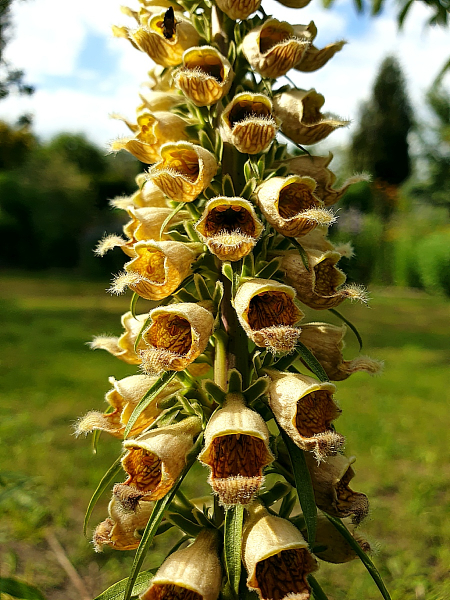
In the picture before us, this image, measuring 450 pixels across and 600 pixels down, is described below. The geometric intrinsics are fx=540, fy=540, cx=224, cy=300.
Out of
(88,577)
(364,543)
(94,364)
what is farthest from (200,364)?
(94,364)

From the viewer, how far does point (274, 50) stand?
118 cm

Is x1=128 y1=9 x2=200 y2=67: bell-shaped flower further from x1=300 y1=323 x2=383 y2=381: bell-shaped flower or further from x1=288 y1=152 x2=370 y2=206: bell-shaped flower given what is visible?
x1=300 y1=323 x2=383 y2=381: bell-shaped flower

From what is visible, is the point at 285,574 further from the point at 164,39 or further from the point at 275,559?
the point at 164,39

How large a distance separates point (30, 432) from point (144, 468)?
396 centimetres

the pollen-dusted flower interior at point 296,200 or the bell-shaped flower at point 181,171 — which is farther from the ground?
the bell-shaped flower at point 181,171

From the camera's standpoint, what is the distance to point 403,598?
227 cm

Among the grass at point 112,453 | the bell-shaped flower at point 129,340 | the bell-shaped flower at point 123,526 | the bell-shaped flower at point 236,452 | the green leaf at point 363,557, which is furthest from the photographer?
the grass at point 112,453

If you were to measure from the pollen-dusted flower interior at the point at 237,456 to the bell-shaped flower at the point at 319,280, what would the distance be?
1.09 ft

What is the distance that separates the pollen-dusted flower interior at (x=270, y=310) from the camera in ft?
3.68

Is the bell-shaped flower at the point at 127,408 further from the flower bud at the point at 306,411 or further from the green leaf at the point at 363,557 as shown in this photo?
the green leaf at the point at 363,557

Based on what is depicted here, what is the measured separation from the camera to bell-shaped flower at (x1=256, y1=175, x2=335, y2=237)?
112cm

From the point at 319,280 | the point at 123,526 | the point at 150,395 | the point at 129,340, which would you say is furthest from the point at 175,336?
the point at 123,526

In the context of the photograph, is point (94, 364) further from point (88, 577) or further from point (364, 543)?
point (364, 543)

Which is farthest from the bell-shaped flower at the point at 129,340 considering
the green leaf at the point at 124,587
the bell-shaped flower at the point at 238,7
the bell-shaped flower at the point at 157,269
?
the bell-shaped flower at the point at 238,7
